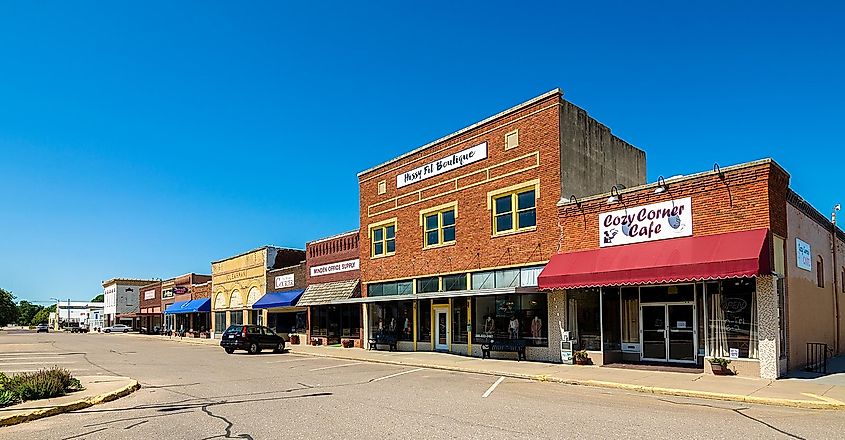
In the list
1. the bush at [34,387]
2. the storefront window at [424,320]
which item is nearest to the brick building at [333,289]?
the storefront window at [424,320]

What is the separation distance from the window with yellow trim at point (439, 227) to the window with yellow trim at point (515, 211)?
2.80 metres

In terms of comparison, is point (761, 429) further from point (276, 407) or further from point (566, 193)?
point (566, 193)

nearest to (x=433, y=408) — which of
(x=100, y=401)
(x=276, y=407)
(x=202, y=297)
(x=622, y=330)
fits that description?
(x=276, y=407)

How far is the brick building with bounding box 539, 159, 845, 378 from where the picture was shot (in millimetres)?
18234

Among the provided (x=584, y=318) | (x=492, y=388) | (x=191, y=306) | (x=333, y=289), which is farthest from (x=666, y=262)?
(x=191, y=306)

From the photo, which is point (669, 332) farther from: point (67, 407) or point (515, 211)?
point (67, 407)

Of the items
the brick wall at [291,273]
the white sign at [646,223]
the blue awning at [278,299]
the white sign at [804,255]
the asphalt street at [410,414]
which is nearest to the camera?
the asphalt street at [410,414]

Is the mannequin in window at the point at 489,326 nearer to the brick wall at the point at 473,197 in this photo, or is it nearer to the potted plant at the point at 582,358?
the brick wall at the point at 473,197

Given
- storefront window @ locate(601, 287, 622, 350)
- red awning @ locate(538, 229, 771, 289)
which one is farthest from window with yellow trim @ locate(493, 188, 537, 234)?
storefront window @ locate(601, 287, 622, 350)

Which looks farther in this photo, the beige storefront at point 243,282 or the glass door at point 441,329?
the beige storefront at point 243,282

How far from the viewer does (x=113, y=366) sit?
25.9 metres

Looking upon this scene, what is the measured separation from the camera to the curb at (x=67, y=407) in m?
11.9

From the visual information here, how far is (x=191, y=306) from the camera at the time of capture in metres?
59.6

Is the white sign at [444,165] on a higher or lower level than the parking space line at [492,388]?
higher
